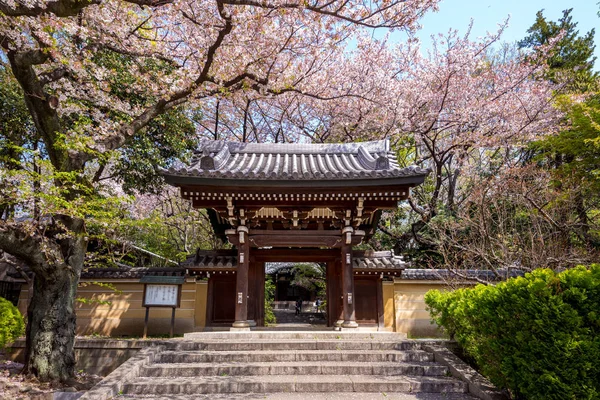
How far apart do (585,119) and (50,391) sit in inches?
552

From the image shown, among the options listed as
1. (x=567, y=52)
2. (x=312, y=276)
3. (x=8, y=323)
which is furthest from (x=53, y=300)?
(x=567, y=52)

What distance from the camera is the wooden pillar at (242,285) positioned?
315 inches

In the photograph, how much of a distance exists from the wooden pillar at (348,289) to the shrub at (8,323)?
23.4 feet

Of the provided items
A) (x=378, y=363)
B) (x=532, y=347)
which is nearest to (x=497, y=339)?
(x=532, y=347)

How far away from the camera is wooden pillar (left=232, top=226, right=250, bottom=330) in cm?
799

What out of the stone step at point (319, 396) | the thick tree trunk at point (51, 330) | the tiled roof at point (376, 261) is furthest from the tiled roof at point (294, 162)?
the stone step at point (319, 396)

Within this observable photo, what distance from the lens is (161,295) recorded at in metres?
9.42

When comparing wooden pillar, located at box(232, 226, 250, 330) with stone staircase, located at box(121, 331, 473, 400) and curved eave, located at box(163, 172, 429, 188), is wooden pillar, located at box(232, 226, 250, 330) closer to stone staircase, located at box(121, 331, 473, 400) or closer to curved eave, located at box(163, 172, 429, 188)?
stone staircase, located at box(121, 331, 473, 400)

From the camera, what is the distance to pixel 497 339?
15.3ft

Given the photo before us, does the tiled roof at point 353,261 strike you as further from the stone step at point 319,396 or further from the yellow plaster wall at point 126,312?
the stone step at point 319,396

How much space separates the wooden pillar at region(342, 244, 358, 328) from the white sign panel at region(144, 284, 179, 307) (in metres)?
4.44

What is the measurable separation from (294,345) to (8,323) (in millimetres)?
6098

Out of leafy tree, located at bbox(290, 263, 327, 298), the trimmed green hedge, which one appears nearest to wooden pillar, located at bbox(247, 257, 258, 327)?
the trimmed green hedge

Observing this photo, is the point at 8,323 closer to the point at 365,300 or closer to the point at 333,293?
the point at 333,293
